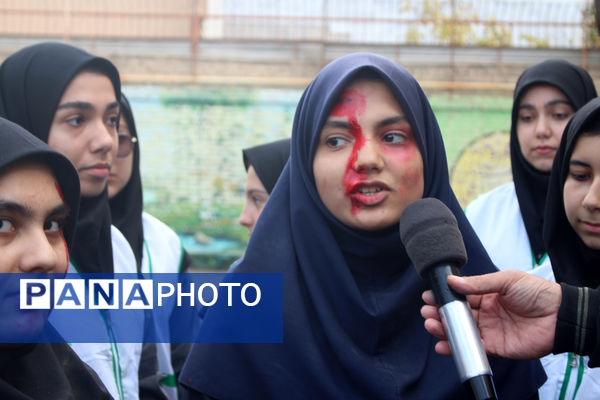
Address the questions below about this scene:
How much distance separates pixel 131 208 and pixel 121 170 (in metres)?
0.24

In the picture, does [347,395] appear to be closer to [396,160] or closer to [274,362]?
[274,362]

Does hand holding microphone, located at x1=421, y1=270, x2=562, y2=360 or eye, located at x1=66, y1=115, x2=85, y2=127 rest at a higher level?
eye, located at x1=66, y1=115, x2=85, y2=127

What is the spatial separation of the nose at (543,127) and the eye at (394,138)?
65.0 inches

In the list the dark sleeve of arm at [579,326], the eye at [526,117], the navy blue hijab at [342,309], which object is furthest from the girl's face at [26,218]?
the eye at [526,117]

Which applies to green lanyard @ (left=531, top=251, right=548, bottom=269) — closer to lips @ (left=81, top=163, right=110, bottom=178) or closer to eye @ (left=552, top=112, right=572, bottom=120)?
eye @ (left=552, top=112, right=572, bottom=120)

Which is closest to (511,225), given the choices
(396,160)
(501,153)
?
(396,160)

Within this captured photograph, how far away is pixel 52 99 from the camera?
2627mm

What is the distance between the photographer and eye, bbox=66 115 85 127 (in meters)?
2.68

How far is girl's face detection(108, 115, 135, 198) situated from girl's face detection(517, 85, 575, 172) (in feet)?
7.44

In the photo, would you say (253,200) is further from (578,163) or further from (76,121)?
(578,163)

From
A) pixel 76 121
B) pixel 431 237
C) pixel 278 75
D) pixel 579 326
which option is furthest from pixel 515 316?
pixel 278 75

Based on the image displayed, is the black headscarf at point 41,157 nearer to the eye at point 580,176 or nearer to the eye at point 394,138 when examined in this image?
the eye at point 394,138

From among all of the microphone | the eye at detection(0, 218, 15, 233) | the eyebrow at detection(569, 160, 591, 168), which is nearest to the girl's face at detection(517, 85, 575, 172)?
the eyebrow at detection(569, 160, 591, 168)

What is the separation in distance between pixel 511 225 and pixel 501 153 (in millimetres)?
7630
